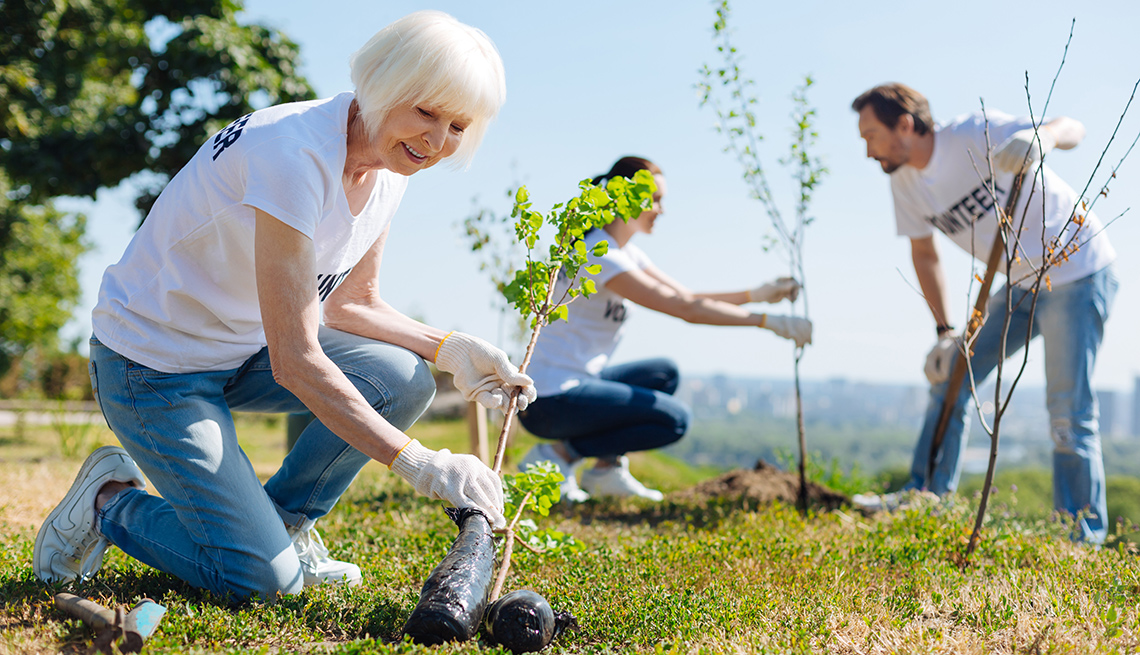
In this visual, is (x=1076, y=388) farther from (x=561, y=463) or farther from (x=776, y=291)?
(x=561, y=463)

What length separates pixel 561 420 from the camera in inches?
157

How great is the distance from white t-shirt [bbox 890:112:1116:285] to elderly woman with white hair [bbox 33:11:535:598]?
2618mm

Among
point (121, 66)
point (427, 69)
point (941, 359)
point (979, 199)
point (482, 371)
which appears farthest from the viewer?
point (121, 66)

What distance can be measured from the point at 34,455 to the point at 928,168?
8.30 meters

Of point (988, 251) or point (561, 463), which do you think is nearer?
point (988, 251)

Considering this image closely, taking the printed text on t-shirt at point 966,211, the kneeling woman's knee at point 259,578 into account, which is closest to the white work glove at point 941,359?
the printed text on t-shirt at point 966,211

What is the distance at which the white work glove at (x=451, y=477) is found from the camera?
197 centimetres

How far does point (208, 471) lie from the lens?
81.0 inches

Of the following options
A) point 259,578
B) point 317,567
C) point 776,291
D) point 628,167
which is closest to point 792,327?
point 776,291

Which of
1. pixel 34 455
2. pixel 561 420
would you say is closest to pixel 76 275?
pixel 34 455

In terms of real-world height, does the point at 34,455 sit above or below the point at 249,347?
below

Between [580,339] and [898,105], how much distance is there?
6.52 ft

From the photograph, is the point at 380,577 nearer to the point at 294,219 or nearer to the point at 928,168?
the point at 294,219

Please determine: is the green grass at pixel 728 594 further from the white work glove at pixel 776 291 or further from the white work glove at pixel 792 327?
the white work glove at pixel 776 291
